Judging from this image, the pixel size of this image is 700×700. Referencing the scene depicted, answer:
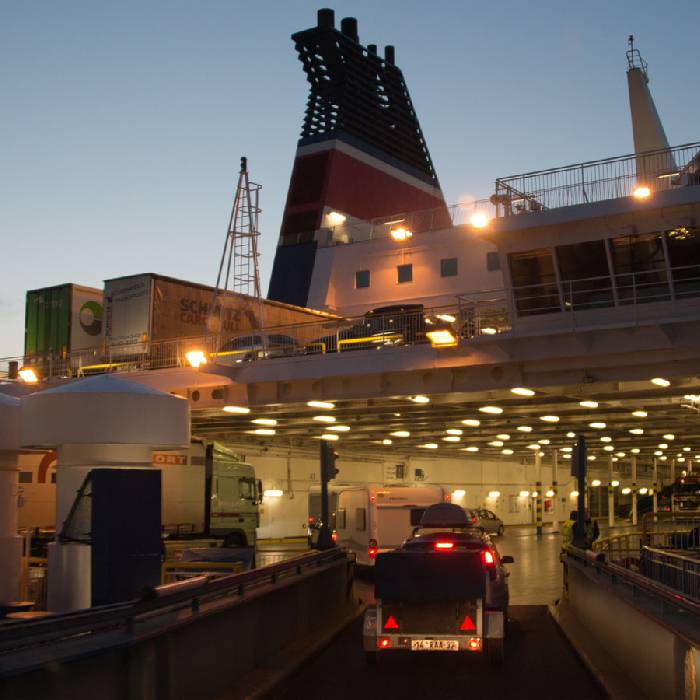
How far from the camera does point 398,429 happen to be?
44906 millimetres

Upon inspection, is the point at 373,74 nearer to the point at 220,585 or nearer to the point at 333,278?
the point at 333,278

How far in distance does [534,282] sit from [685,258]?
449 centimetres

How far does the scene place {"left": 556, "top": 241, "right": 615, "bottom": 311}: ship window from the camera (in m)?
28.5

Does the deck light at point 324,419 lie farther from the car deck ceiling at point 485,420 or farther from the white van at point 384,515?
the white van at point 384,515

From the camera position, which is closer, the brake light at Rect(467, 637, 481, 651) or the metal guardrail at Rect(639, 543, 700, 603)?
the brake light at Rect(467, 637, 481, 651)

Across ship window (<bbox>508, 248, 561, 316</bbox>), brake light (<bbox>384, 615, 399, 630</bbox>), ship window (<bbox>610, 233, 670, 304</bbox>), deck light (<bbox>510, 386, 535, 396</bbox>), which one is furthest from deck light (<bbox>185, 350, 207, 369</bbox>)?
brake light (<bbox>384, 615, 399, 630</bbox>)

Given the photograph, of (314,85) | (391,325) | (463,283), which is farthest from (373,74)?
(391,325)

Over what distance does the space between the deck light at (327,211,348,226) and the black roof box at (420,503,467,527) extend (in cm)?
4079

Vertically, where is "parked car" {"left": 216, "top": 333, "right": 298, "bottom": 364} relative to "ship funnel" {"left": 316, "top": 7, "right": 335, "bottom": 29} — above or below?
below

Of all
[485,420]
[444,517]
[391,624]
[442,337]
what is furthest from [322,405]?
[391,624]

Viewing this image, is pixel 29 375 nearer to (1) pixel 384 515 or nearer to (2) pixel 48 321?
(2) pixel 48 321

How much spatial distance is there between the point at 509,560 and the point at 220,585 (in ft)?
24.3

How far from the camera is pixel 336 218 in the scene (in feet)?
206

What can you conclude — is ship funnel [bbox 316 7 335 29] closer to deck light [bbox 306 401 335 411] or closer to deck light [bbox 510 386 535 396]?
deck light [bbox 306 401 335 411]
